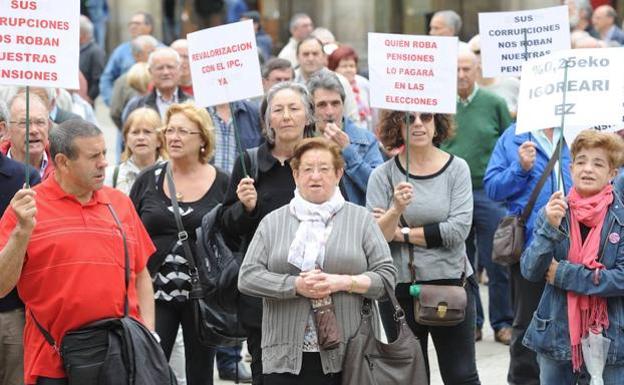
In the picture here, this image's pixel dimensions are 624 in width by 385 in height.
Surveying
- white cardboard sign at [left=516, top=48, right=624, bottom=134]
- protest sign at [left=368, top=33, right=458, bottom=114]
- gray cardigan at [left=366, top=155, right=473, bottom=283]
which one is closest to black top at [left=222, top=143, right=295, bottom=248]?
gray cardigan at [left=366, top=155, right=473, bottom=283]

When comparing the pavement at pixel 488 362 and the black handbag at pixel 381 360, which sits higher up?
the black handbag at pixel 381 360

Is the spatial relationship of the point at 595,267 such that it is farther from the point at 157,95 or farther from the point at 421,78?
the point at 157,95

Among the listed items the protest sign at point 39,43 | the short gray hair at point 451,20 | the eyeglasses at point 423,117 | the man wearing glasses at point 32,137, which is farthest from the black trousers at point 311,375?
the short gray hair at point 451,20

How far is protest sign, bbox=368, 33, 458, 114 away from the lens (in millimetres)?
8656

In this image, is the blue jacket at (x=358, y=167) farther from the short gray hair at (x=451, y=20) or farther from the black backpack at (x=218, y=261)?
the short gray hair at (x=451, y=20)

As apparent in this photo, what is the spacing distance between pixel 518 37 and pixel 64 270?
149 inches

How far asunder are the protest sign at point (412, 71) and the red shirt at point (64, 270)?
207 centimetres

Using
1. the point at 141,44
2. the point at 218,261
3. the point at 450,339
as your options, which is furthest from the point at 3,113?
the point at 141,44

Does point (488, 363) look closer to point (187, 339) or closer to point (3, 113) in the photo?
point (187, 339)

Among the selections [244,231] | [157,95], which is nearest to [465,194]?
[244,231]

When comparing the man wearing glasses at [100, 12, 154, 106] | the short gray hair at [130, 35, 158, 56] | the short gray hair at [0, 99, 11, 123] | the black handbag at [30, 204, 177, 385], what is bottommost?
the black handbag at [30, 204, 177, 385]

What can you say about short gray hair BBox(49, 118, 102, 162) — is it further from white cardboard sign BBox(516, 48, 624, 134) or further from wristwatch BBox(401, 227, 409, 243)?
white cardboard sign BBox(516, 48, 624, 134)

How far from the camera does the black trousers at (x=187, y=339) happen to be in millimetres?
8680

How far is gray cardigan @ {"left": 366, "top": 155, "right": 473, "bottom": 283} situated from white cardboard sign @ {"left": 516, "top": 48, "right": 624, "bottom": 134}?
48cm
